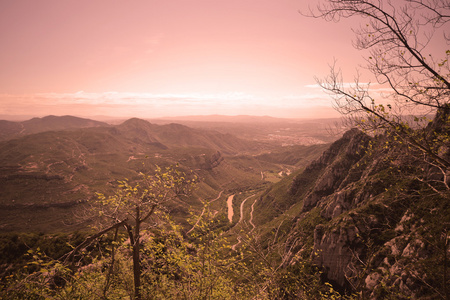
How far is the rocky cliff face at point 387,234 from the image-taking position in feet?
32.9

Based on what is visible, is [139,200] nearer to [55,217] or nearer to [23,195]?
[55,217]

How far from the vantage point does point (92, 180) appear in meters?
192

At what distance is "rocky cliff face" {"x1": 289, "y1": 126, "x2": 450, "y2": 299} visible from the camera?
1004cm

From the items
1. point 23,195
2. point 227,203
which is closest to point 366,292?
point 227,203

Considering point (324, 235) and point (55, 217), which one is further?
point (55, 217)

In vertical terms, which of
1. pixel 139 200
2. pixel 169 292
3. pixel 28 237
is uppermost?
pixel 139 200

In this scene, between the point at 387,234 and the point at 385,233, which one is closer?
the point at 387,234

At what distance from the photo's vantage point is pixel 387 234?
115ft

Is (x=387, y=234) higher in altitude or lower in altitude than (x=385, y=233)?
higher

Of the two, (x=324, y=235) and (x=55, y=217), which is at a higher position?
(x=324, y=235)

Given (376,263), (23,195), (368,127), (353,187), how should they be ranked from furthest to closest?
(23,195) < (353,187) < (376,263) < (368,127)

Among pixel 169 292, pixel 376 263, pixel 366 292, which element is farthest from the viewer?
pixel 376 263

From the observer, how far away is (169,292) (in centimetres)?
1296

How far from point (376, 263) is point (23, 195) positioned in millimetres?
214101
